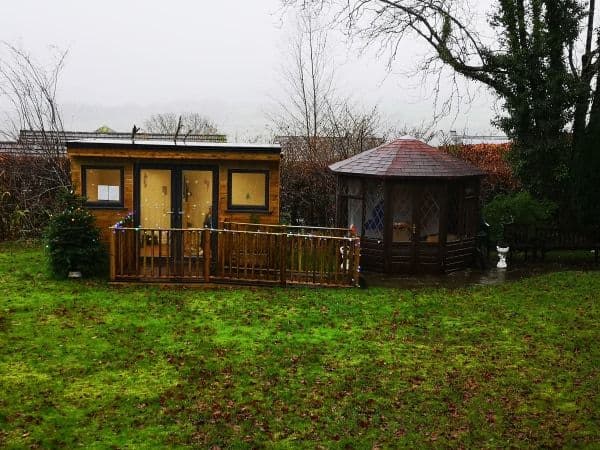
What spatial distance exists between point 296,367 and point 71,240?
20.8 feet

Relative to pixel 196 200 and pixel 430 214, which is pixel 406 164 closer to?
pixel 430 214

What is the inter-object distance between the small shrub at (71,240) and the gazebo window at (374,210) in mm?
5579

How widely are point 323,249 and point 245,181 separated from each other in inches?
96.9

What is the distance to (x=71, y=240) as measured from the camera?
13.1 metres

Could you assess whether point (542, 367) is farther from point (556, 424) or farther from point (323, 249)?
point (323, 249)

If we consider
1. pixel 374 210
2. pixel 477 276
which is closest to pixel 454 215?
A: pixel 477 276

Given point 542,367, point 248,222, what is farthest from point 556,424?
point 248,222

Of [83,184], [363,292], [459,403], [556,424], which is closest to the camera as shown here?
[556,424]

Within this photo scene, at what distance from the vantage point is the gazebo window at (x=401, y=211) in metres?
14.3

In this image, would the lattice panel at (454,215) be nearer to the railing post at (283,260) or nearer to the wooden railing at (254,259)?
the wooden railing at (254,259)

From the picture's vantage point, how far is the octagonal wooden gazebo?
14227 mm

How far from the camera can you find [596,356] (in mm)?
9289

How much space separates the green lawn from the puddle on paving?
22.6 inches

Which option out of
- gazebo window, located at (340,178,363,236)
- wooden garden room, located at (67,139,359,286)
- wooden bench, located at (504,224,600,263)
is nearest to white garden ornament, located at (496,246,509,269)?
wooden bench, located at (504,224,600,263)
